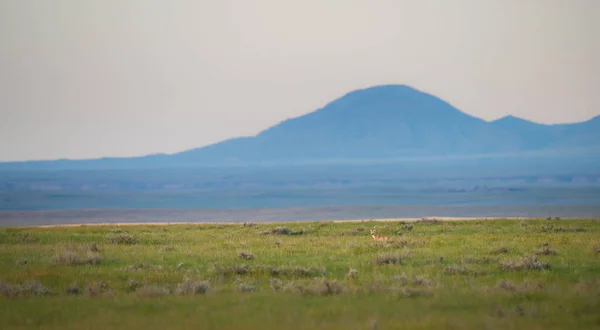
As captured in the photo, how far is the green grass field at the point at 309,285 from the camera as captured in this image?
628 inches

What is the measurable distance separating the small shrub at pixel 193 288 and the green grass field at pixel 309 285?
26mm

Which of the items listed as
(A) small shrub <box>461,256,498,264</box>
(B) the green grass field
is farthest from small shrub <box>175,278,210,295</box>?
(A) small shrub <box>461,256,498,264</box>

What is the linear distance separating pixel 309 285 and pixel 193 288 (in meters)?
2.62

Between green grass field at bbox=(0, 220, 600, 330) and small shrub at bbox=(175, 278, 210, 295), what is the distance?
0.09ft

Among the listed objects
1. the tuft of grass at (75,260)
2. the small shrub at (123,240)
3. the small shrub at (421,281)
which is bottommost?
the small shrub at (421,281)

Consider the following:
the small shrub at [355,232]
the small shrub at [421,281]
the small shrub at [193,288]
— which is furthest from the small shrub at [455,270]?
the small shrub at [355,232]

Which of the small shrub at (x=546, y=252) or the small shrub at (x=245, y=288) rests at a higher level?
the small shrub at (x=546, y=252)

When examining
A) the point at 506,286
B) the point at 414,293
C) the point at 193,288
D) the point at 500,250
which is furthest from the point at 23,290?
the point at 500,250

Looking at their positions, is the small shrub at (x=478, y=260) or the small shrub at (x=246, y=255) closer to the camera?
the small shrub at (x=478, y=260)

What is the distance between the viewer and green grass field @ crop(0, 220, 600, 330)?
52.3 feet

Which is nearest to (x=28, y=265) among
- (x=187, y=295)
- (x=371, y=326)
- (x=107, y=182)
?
(x=187, y=295)

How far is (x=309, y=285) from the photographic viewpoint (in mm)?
19406

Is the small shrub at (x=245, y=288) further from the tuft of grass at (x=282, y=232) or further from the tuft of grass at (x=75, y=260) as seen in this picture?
the tuft of grass at (x=282, y=232)

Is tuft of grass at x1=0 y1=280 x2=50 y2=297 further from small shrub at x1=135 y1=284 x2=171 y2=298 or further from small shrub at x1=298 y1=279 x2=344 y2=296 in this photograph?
small shrub at x1=298 y1=279 x2=344 y2=296
